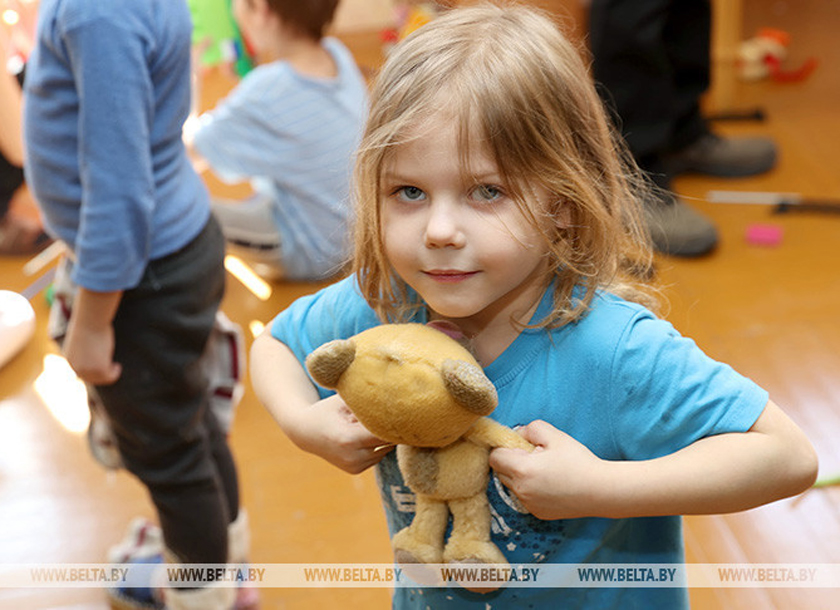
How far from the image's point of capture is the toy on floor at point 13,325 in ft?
6.79

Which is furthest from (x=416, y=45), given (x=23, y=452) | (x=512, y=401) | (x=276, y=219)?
(x=276, y=219)

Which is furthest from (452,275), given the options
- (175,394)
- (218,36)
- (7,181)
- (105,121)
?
(7,181)

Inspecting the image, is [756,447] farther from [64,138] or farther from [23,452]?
[23,452]

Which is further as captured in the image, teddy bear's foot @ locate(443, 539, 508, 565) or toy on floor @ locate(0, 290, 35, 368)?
toy on floor @ locate(0, 290, 35, 368)

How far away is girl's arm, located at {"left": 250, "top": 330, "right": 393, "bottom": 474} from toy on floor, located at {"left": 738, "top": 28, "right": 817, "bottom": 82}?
270cm

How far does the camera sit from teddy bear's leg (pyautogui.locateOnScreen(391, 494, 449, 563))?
0.74 meters

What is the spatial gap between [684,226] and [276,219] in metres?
0.99

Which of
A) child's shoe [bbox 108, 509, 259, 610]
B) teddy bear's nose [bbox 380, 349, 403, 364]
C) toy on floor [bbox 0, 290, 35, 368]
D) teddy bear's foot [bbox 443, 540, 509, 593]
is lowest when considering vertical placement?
toy on floor [bbox 0, 290, 35, 368]

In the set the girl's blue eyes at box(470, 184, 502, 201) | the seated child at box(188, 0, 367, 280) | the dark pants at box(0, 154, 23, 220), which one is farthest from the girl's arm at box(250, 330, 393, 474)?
the dark pants at box(0, 154, 23, 220)

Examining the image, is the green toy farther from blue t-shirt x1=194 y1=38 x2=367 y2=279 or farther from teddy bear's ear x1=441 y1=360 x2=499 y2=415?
teddy bear's ear x1=441 y1=360 x2=499 y2=415

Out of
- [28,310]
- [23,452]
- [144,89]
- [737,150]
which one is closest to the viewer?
[144,89]

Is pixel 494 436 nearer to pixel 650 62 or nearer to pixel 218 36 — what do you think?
pixel 650 62

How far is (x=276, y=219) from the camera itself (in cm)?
227

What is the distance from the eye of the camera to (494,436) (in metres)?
0.71
